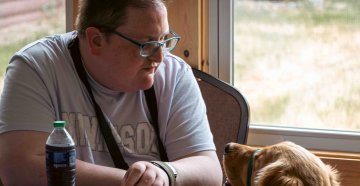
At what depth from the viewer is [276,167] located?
Result: 1.82 meters

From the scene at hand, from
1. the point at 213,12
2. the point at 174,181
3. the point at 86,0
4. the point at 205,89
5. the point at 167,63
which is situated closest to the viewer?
the point at 174,181

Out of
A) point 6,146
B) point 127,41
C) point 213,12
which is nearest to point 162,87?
point 127,41

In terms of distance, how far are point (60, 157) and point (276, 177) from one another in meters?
0.63

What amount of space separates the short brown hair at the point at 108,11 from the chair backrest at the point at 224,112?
69 centimetres

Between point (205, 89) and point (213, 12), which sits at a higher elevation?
point (213, 12)

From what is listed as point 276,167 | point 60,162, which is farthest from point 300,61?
point 60,162

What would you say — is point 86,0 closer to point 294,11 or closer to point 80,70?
point 80,70

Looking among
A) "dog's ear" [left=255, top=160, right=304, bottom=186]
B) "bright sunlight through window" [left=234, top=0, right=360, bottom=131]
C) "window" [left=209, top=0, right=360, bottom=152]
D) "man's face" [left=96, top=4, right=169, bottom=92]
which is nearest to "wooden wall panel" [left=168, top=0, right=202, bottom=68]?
"window" [left=209, top=0, right=360, bottom=152]

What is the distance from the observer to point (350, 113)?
2.70 meters

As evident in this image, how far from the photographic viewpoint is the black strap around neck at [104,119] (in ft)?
6.28

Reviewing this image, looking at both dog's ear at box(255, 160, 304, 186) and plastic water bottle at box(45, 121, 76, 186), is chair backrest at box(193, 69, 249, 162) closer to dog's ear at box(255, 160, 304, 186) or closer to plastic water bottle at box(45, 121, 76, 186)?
dog's ear at box(255, 160, 304, 186)

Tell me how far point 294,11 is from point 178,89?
2.99ft

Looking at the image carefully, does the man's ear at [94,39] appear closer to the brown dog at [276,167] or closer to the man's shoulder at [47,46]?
the man's shoulder at [47,46]

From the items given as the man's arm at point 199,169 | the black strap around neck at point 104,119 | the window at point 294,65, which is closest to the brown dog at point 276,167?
the man's arm at point 199,169
